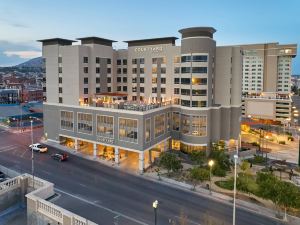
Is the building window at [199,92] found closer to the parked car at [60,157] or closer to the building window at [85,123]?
the building window at [85,123]

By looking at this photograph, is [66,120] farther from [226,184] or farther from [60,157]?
[226,184]

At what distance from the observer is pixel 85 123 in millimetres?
68688

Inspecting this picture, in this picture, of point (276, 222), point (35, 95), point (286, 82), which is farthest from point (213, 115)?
point (35, 95)

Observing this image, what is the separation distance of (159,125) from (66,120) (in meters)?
24.9

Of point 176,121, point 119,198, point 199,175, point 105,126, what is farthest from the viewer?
point 176,121

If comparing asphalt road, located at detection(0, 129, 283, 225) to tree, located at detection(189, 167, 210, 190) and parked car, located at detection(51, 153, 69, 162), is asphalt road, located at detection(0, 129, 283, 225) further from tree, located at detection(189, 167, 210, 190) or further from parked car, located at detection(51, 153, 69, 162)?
tree, located at detection(189, 167, 210, 190)

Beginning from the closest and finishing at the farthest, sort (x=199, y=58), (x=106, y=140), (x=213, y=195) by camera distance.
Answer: (x=213, y=195)
(x=106, y=140)
(x=199, y=58)

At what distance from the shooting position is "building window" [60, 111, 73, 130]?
7212cm

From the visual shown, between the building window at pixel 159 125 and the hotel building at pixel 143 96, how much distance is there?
0.23 m

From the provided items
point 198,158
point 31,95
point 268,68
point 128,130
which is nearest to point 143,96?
point 128,130

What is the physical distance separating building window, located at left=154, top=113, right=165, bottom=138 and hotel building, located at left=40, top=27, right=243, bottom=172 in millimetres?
234

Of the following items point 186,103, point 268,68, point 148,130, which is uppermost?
point 268,68

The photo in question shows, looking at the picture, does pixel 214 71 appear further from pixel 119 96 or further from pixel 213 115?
pixel 119 96

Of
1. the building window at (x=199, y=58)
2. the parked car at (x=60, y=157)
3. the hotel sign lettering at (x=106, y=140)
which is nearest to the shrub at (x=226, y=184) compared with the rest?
the hotel sign lettering at (x=106, y=140)
